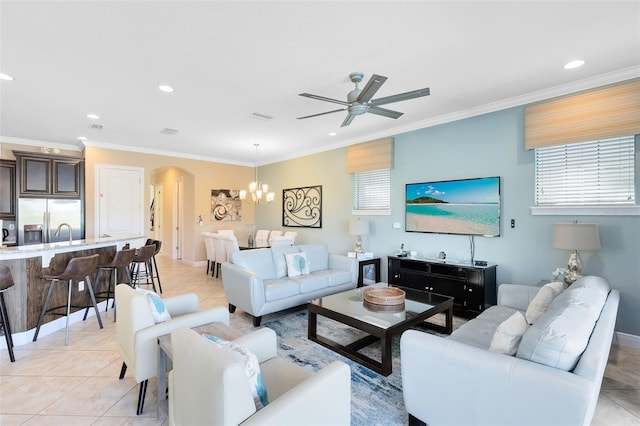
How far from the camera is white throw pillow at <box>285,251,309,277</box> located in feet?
13.6

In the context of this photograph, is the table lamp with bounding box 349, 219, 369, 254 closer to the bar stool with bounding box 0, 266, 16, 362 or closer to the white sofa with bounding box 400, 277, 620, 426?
the white sofa with bounding box 400, 277, 620, 426

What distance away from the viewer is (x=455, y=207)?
4152mm

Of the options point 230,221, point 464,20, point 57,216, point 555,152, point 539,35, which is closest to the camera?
point 464,20

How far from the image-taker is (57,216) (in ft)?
18.2

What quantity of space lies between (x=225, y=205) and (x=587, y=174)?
7046 mm

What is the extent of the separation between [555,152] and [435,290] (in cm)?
218

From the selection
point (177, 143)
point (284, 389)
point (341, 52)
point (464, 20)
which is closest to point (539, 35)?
point (464, 20)

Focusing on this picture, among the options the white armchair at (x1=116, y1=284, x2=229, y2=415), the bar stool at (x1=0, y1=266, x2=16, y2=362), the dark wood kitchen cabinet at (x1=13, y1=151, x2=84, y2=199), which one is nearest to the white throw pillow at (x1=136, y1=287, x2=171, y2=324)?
the white armchair at (x1=116, y1=284, x2=229, y2=415)

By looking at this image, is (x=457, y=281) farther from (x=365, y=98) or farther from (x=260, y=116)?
(x=260, y=116)

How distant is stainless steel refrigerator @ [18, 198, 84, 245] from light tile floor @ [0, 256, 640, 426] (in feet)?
10.3

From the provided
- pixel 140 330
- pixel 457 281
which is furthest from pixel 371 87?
pixel 457 281

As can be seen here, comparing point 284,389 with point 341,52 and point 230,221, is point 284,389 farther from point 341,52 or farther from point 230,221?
point 230,221

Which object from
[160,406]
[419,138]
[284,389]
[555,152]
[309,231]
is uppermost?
[419,138]

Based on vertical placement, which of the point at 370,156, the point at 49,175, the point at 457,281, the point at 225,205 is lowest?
the point at 457,281
